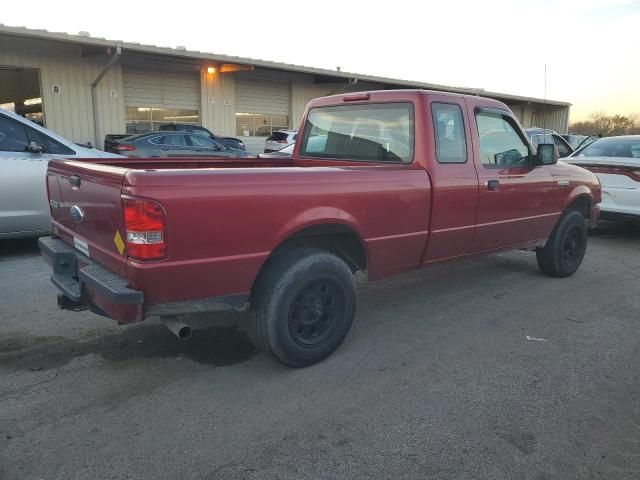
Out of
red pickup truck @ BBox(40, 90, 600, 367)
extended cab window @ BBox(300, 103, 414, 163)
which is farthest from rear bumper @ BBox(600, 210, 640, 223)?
extended cab window @ BBox(300, 103, 414, 163)

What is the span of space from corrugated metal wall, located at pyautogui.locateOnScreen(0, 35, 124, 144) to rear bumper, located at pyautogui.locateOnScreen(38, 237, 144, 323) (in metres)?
15.0

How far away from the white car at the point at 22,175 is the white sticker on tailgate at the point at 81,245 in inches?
123

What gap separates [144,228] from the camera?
2678 mm

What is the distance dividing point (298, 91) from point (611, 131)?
35.5 meters

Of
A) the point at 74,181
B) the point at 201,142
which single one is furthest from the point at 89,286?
the point at 201,142

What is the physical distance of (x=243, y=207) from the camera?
294cm

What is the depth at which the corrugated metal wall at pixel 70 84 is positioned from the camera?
627 inches

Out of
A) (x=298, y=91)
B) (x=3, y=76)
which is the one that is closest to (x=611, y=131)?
(x=298, y=91)

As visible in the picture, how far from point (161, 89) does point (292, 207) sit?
1863 cm

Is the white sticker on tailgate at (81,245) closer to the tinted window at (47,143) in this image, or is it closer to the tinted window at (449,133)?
the tinted window at (449,133)

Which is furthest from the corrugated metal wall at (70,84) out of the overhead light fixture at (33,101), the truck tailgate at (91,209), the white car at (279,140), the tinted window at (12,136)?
the truck tailgate at (91,209)

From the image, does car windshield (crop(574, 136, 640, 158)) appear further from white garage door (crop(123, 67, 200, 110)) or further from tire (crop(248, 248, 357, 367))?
white garage door (crop(123, 67, 200, 110))

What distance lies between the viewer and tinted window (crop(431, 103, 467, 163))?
412cm

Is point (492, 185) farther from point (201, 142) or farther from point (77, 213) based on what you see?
point (201, 142)
